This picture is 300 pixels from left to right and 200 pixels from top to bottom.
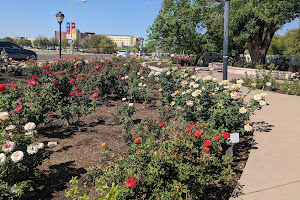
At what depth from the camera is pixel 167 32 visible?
21.6 m

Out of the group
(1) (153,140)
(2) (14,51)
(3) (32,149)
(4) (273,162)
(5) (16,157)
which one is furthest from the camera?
(2) (14,51)

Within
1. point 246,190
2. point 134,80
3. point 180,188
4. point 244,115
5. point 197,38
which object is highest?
point 197,38

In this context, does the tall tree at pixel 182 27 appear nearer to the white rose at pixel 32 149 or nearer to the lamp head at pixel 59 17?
the lamp head at pixel 59 17

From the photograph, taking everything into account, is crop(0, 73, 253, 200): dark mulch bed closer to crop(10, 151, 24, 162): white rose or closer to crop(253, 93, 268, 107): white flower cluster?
crop(10, 151, 24, 162): white rose

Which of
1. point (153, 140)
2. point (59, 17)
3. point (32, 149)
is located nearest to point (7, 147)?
point (32, 149)

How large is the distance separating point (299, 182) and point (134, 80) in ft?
17.2

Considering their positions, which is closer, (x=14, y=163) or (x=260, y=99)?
(x=14, y=163)

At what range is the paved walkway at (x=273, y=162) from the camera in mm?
2900

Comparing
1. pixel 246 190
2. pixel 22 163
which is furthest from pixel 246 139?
pixel 22 163

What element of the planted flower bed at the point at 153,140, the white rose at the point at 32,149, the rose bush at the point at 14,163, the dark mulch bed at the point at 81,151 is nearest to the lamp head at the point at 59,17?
the planted flower bed at the point at 153,140

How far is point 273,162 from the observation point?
3.65 metres

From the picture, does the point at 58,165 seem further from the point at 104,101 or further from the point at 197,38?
the point at 197,38

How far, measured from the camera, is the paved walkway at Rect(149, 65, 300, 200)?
9.52ft

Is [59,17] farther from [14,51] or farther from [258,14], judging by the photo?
[258,14]
